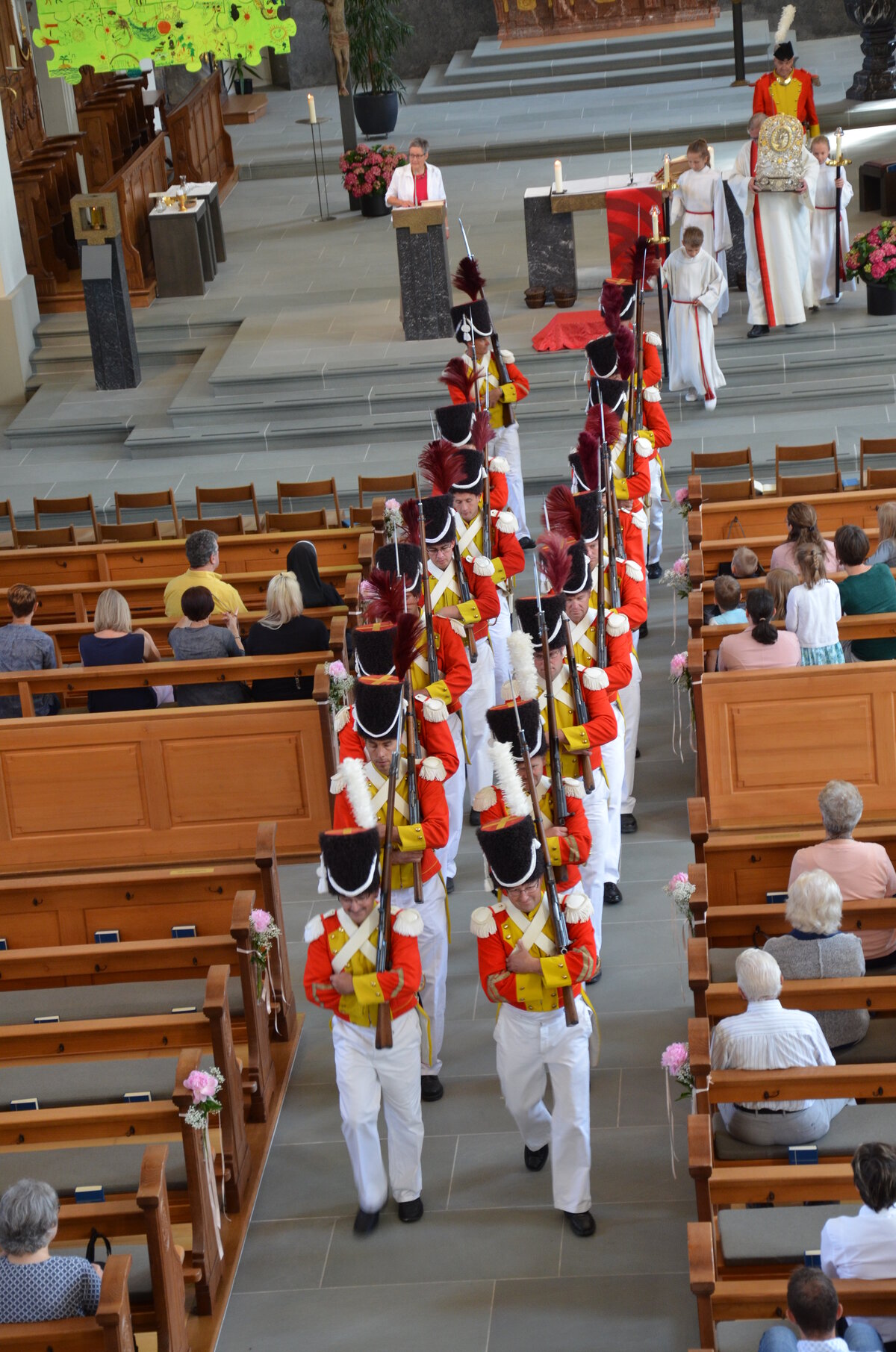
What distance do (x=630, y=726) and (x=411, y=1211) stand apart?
10.0ft

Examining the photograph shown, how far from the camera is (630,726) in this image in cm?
816

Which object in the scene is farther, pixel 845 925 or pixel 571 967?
pixel 845 925

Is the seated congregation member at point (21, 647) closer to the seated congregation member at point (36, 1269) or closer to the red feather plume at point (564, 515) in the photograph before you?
the red feather plume at point (564, 515)

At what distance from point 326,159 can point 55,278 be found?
5.10m

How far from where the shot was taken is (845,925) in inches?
234

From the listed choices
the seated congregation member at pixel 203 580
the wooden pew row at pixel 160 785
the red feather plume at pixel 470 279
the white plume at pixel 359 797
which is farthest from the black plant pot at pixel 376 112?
the white plume at pixel 359 797

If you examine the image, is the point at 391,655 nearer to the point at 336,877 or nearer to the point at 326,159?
the point at 336,877

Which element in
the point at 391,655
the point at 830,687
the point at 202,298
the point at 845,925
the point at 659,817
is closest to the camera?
the point at 845,925

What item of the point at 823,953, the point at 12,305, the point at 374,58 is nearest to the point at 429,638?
the point at 823,953

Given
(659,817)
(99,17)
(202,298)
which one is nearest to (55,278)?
(202,298)

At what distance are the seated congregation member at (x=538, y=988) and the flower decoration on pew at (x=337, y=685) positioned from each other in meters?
2.79

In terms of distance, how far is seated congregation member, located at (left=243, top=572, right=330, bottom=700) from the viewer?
827 cm

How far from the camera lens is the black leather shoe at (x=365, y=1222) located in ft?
18.9

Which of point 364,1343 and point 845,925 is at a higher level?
point 845,925
